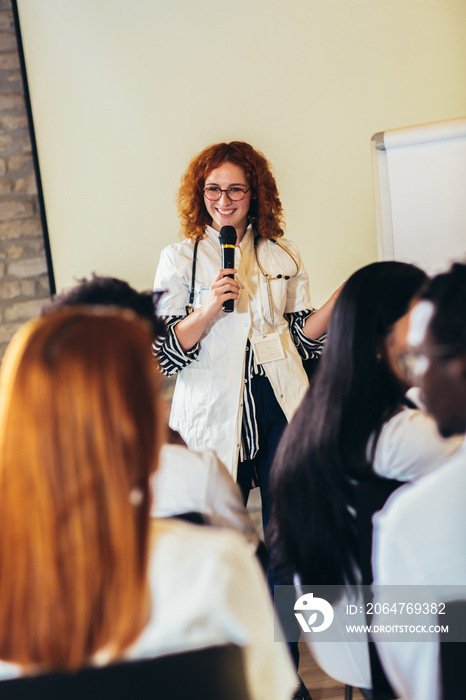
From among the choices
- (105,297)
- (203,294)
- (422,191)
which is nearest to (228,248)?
(203,294)

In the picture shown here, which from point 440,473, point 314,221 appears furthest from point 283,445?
point 314,221

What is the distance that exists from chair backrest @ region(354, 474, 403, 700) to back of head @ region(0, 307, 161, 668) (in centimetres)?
64

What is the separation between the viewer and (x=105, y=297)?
1.65m

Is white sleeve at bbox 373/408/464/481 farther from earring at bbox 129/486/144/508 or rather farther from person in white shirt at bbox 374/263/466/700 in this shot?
earring at bbox 129/486/144/508

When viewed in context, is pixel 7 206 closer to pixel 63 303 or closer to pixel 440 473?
pixel 63 303

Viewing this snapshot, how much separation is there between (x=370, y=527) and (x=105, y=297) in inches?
33.7

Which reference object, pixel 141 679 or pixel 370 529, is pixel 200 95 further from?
pixel 141 679

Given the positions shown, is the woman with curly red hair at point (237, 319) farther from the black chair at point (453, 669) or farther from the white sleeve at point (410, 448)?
the black chair at point (453, 669)

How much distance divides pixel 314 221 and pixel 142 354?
2.36 meters

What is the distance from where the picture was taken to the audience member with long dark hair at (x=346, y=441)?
1.29 meters

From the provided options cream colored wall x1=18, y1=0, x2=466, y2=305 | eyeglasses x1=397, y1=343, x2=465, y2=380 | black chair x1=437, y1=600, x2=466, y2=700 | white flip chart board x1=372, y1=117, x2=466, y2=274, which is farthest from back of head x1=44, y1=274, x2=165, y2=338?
white flip chart board x1=372, y1=117, x2=466, y2=274

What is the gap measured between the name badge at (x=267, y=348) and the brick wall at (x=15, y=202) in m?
1.18

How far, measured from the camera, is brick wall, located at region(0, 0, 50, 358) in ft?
9.43

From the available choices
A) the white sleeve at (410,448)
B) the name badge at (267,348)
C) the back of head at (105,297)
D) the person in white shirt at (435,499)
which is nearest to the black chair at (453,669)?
the person in white shirt at (435,499)
